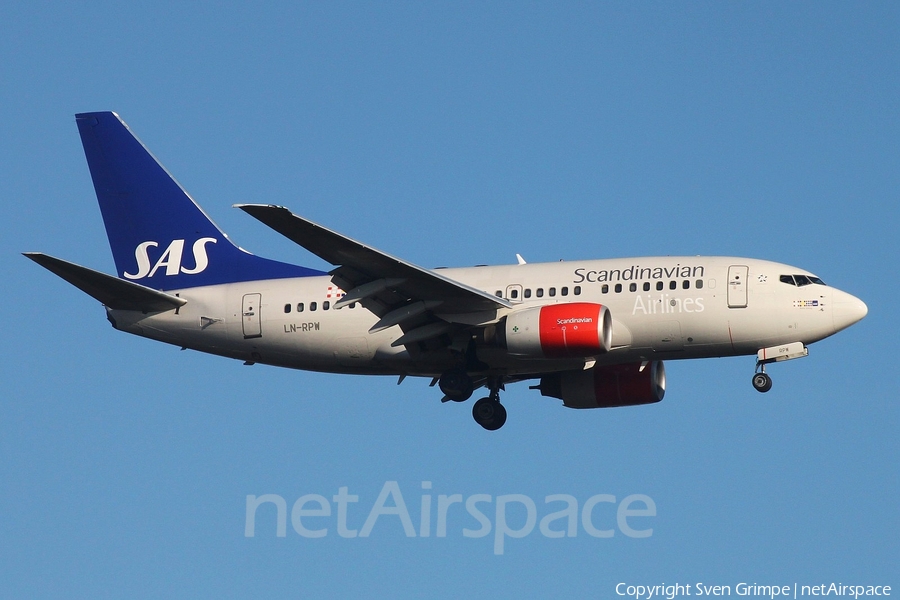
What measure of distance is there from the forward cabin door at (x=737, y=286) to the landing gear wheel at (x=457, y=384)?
26.2ft

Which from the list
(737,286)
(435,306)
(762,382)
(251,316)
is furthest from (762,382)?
(251,316)

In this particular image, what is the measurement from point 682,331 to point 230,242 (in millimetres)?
15199

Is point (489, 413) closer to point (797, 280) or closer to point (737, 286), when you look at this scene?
point (737, 286)

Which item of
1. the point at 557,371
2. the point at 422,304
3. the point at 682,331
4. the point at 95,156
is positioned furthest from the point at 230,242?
the point at 682,331

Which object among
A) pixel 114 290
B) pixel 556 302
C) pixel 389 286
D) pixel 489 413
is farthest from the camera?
pixel 489 413

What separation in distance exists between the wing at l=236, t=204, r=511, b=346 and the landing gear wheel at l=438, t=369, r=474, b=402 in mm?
1472

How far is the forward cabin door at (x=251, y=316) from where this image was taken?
39.7m

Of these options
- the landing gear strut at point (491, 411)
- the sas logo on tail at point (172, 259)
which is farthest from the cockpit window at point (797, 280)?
the sas logo on tail at point (172, 259)

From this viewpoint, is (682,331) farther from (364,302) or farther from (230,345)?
(230,345)

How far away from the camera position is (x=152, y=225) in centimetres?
4269

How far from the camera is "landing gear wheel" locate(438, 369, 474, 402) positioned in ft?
125

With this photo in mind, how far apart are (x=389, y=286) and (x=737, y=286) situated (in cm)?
983

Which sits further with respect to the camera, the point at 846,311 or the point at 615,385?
the point at 615,385

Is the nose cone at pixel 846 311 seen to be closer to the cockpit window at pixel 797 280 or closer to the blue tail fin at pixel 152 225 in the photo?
the cockpit window at pixel 797 280
